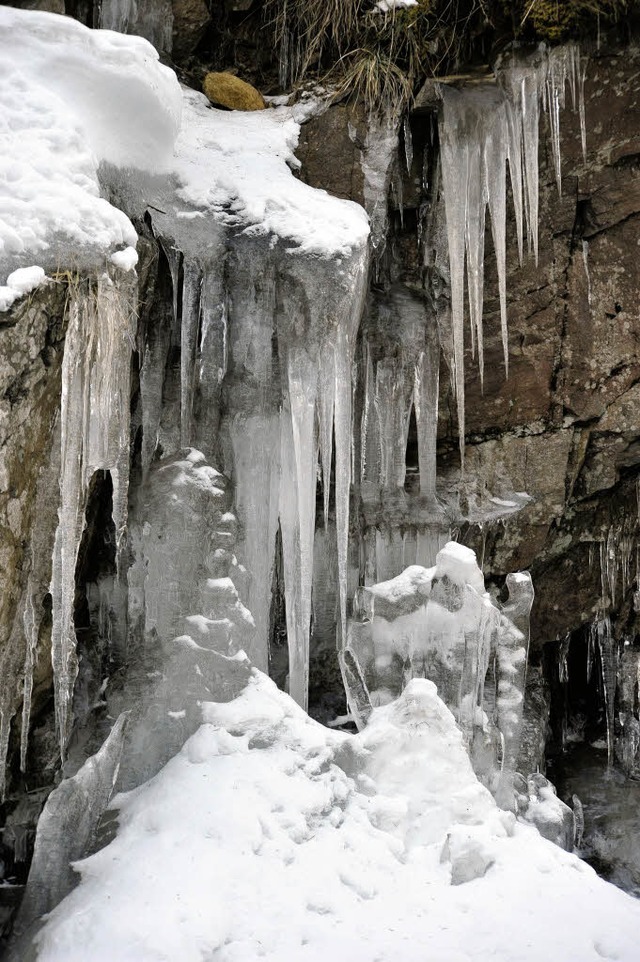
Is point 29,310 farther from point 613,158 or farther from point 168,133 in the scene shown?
point 613,158

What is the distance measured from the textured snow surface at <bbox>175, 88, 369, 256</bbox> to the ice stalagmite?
4.58 feet

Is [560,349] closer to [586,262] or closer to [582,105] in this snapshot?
[586,262]

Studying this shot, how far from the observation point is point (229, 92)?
23.6 feet

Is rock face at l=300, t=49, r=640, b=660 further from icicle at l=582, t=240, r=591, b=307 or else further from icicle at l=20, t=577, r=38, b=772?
icicle at l=20, t=577, r=38, b=772

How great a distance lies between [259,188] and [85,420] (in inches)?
95.8

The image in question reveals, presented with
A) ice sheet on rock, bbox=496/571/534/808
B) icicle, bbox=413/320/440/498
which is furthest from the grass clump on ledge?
ice sheet on rock, bbox=496/571/534/808

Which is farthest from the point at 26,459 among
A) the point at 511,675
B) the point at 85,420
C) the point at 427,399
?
the point at 427,399

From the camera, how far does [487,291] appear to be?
7133 millimetres

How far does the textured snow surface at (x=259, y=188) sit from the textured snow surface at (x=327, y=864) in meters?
3.06

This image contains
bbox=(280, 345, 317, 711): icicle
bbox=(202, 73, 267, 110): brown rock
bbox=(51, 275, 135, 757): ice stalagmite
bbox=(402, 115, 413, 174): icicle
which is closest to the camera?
bbox=(51, 275, 135, 757): ice stalagmite

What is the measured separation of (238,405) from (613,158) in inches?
134

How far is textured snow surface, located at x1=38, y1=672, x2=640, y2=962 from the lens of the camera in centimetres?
373

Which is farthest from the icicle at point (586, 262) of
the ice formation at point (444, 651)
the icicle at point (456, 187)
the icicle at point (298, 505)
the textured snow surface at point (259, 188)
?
the ice formation at point (444, 651)

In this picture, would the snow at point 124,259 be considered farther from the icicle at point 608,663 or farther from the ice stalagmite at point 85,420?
the icicle at point 608,663
